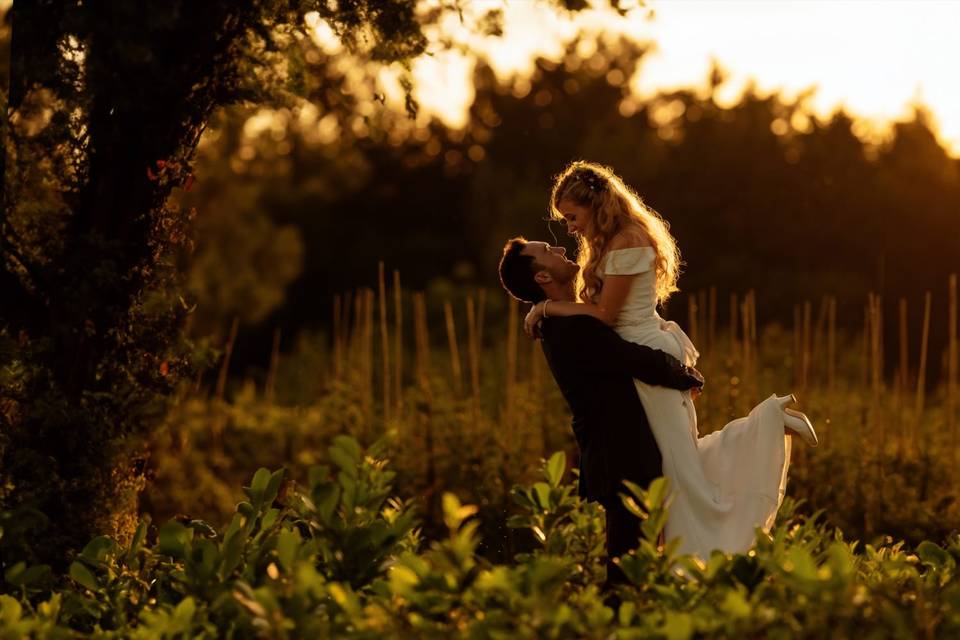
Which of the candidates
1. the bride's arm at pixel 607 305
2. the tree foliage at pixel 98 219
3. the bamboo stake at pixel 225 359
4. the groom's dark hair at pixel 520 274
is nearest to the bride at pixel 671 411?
the bride's arm at pixel 607 305

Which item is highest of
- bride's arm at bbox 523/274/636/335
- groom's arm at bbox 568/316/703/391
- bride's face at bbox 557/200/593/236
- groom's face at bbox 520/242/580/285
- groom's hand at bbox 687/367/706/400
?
bride's face at bbox 557/200/593/236

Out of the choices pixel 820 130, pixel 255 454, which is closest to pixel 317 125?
pixel 820 130

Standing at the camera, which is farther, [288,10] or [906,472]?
[906,472]

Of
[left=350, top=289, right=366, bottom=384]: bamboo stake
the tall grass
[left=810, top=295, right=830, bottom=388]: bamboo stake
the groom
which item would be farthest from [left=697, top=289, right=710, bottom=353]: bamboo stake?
the groom

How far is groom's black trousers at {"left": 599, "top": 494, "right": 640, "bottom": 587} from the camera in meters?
4.25

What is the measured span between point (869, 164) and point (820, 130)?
1.28 meters

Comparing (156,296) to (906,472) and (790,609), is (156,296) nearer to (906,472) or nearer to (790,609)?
(790,609)

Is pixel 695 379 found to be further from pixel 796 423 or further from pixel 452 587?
pixel 452 587

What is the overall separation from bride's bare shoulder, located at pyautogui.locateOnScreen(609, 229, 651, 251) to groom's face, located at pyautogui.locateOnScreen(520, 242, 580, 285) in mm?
217

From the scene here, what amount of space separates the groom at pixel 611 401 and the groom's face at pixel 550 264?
168 millimetres

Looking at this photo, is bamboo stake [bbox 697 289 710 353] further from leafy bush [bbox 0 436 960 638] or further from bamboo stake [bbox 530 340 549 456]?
leafy bush [bbox 0 436 960 638]

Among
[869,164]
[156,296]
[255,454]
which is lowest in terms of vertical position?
[255,454]

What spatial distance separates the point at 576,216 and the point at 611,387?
0.58 m

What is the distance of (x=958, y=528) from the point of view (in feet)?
22.8
